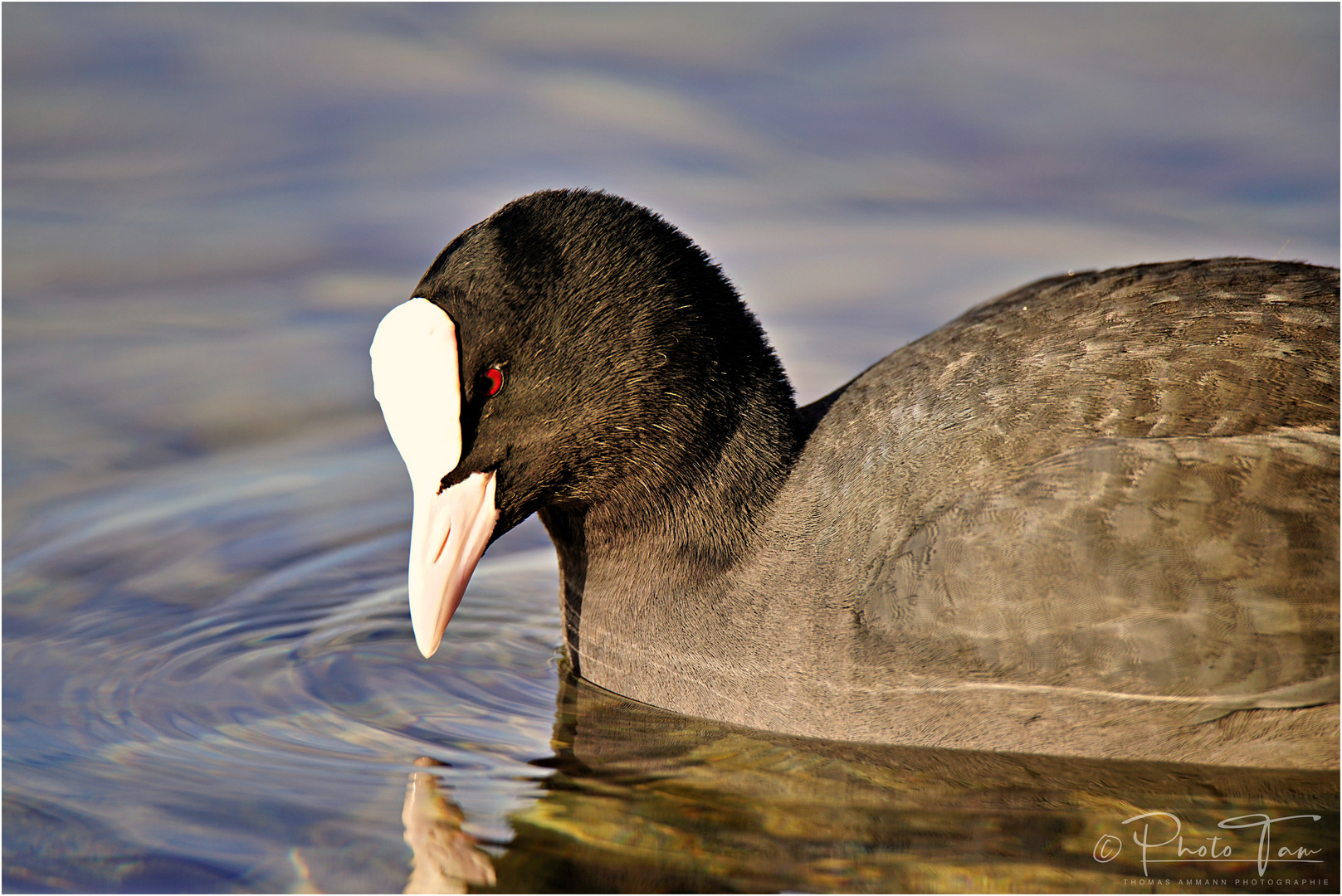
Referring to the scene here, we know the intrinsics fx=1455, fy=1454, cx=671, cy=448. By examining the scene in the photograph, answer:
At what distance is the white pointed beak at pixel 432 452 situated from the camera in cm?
382

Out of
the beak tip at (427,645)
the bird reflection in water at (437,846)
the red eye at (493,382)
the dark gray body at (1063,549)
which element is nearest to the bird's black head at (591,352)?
the red eye at (493,382)

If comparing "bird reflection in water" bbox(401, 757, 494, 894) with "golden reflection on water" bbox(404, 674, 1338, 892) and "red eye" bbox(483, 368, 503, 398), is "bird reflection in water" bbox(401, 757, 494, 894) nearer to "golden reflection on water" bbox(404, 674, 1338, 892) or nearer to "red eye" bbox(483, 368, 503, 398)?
"golden reflection on water" bbox(404, 674, 1338, 892)

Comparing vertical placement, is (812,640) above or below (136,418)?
below

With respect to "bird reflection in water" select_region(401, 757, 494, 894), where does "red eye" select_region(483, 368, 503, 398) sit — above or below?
above

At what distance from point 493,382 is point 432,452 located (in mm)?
252

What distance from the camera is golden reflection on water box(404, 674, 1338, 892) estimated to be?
11.3ft

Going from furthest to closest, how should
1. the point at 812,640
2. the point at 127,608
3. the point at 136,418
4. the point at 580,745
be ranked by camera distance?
1. the point at 136,418
2. the point at 127,608
3. the point at 580,745
4. the point at 812,640

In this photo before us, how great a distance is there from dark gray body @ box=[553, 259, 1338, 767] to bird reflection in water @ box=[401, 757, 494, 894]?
2.49 ft

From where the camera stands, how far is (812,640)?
151 inches

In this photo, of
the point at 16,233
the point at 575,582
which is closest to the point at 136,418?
the point at 16,233

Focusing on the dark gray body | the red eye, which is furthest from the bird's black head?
the dark gray body

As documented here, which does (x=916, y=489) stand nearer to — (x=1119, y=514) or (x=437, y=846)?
(x=1119, y=514)

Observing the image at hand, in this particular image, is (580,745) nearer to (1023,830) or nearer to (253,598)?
(1023,830)

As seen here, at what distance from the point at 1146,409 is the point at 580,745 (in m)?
1.78
